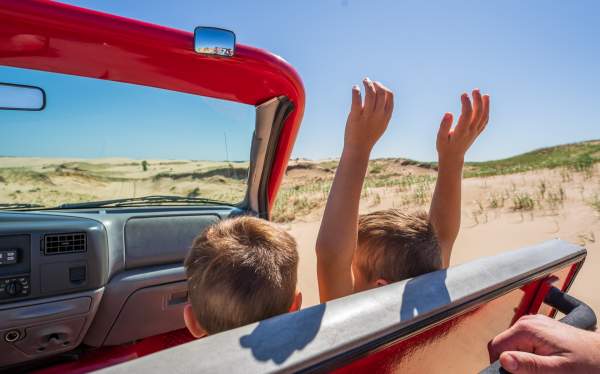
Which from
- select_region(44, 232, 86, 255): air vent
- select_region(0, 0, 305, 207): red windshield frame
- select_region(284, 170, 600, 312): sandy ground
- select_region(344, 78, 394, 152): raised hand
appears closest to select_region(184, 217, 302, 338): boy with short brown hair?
select_region(344, 78, 394, 152): raised hand

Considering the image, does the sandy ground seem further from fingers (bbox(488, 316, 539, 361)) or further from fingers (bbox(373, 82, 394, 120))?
fingers (bbox(488, 316, 539, 361))

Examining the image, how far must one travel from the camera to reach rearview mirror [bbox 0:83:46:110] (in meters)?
2.03

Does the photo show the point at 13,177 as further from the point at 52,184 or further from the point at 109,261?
the point at 109,261

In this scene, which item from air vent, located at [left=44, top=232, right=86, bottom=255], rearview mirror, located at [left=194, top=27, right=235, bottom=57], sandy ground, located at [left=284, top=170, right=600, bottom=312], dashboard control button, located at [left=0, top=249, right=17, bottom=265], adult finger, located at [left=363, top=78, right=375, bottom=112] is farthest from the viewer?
sandy ground, located at [left=284, top=170, right=600, bottom=312]

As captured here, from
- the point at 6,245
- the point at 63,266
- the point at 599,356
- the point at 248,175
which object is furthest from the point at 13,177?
the point at 599,356

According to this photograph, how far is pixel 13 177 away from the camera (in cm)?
227

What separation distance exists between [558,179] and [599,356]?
15633mm

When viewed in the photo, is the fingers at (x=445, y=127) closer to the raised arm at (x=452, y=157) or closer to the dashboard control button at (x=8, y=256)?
the raised arm at (x=452, y=157)

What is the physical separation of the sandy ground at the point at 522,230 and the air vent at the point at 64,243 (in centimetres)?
345

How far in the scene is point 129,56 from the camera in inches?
73.7

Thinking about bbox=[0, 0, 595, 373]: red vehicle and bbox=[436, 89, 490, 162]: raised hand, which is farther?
bbox=[436, 89, 490, 162]: raised hand

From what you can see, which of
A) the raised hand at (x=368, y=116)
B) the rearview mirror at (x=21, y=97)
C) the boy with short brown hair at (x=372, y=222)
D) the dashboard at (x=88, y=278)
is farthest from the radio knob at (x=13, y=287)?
the raised hand at (x=368, y=116)

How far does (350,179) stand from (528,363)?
687 millimetres

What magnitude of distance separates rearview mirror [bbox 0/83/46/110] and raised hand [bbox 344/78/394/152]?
1.77 metres
